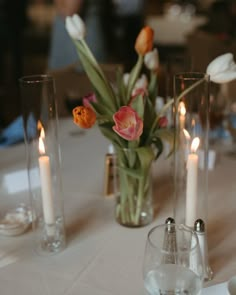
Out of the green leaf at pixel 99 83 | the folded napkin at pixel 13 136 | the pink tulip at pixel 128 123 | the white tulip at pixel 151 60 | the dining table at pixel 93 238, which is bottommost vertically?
the dining table at pixel 93 238

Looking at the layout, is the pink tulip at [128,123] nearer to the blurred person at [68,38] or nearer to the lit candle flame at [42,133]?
the lit candle flame at [42,133]

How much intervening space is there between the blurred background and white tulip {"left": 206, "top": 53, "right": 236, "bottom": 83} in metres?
2.06

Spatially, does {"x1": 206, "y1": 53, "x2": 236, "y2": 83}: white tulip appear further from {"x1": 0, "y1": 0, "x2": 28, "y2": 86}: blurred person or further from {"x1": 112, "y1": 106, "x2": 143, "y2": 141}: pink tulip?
{"x1": 0, "y1": 0, "x2": 28, "y2": 86}: blurred person

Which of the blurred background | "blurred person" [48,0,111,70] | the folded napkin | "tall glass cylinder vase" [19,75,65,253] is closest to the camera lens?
"tall glass cylinder vase" [19,75,65,253]

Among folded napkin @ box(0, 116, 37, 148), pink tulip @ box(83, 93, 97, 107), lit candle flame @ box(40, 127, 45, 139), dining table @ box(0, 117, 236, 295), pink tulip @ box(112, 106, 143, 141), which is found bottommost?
dining table @ box(0, 117, 236, 295)

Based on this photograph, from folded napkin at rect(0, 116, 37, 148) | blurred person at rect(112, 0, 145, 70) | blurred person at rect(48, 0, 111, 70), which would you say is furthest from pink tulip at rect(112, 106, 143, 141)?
blurred person at rect(112, 0, 145, 70)

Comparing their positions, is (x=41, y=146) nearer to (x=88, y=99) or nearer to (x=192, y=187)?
(x=88, y=99)

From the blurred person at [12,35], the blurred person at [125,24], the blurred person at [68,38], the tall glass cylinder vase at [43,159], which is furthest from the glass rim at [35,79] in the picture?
the blurred person at [125,24]

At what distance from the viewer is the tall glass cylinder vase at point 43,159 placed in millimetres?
924

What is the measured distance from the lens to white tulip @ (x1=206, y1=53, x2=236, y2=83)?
0.91 meters

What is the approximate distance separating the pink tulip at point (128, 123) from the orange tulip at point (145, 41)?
0.22 m

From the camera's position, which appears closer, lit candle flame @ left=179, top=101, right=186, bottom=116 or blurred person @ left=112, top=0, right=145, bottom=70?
lit candle flame @ left=179, top=101, right=186, bottom=116

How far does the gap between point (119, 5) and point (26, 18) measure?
1160 mm

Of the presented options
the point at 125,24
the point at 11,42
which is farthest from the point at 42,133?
the point at 125,24
